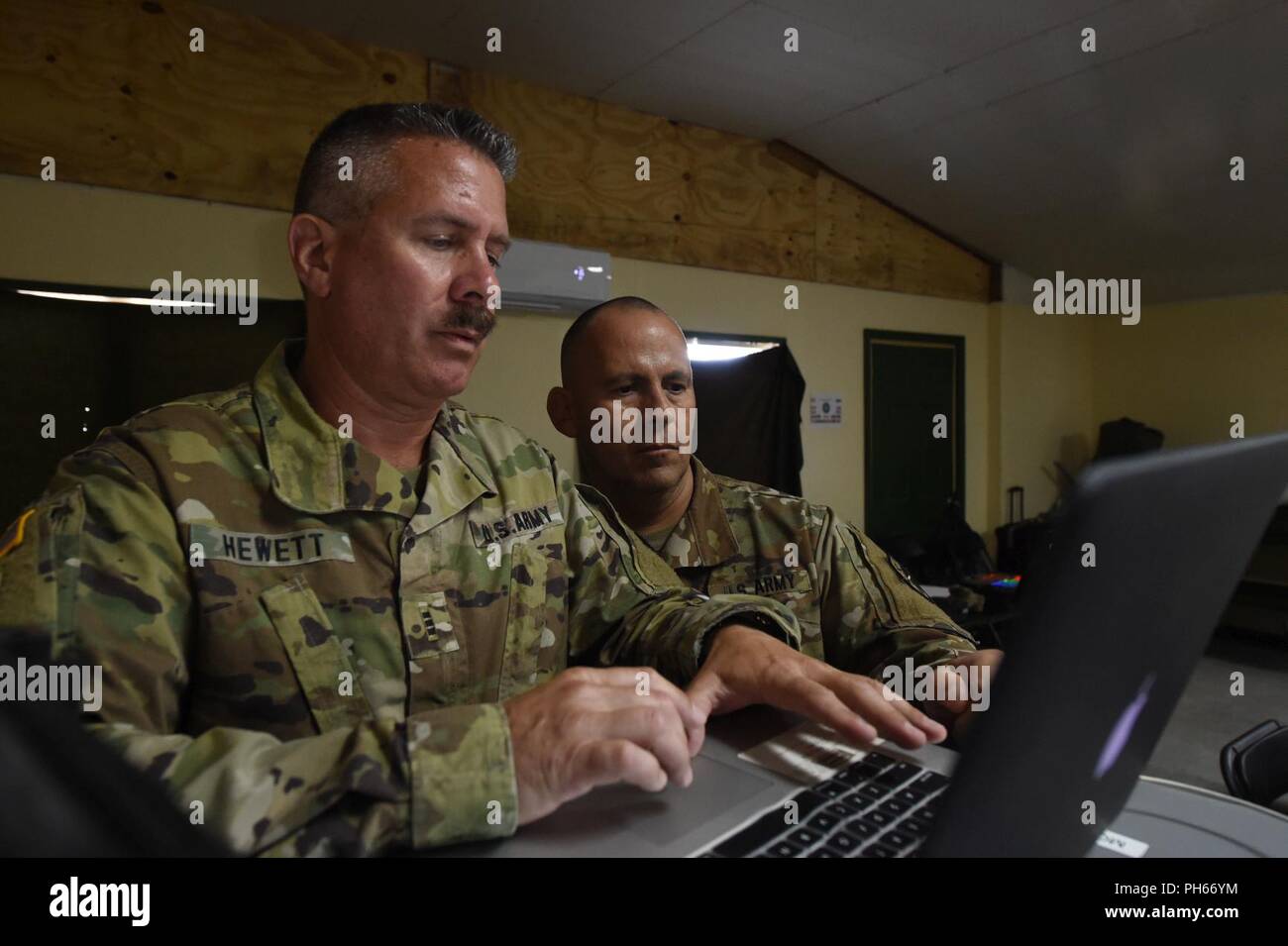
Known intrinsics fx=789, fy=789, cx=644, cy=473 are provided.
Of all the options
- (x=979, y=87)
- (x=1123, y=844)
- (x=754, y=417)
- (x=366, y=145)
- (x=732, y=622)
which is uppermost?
(x=979, y=87)

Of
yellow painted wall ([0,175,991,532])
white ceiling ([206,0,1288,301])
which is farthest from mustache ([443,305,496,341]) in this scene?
white ceiling ([206,0,1288,301])

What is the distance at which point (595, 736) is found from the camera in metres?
0.64

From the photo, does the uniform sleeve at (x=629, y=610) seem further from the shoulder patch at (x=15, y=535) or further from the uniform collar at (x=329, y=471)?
the shoulder patch at (x=15, y=535)

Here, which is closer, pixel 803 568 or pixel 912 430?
pixel 803 568

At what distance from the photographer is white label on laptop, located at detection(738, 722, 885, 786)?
0.70 m

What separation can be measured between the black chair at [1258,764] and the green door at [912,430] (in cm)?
347

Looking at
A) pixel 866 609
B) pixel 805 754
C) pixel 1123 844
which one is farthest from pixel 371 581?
pixel 866 609

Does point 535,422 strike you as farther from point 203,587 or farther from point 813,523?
point 203,587

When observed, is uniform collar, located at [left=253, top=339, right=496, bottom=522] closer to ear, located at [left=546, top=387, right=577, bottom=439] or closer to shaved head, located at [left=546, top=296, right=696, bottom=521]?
shaved head, located at [left=546, top=296, right=696, bottom=521]

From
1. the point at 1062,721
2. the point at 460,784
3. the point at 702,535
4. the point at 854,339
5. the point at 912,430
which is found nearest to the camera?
the point at 1062,721

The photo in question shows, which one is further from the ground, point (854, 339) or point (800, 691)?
point (854, 339)

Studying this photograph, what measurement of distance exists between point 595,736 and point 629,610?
52 centimetres

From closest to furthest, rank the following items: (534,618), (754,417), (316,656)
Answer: (316,656), (534,618), (754,417)

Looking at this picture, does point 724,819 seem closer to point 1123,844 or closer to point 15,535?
point 1123,844
